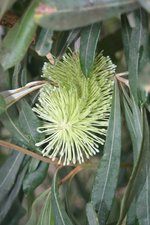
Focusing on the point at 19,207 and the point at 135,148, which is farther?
the point at 19,207

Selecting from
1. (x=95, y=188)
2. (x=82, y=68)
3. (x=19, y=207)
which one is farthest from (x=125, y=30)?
(x=19, y=207)

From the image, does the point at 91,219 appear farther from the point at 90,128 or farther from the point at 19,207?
the point at 19,207

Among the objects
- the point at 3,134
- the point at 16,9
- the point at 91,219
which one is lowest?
the point at 91,219

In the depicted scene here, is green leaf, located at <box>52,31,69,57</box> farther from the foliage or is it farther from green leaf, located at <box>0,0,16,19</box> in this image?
green leaf, located at <box>0,0,16,19</box>

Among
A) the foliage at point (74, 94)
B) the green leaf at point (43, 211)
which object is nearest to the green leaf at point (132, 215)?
the foliage at point (74, 94)

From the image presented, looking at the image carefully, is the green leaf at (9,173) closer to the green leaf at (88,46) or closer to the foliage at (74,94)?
the foliage at (74,94)

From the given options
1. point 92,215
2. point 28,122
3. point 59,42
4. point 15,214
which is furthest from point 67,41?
point 15,214

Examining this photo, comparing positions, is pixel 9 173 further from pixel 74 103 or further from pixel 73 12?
pixel 73 12
